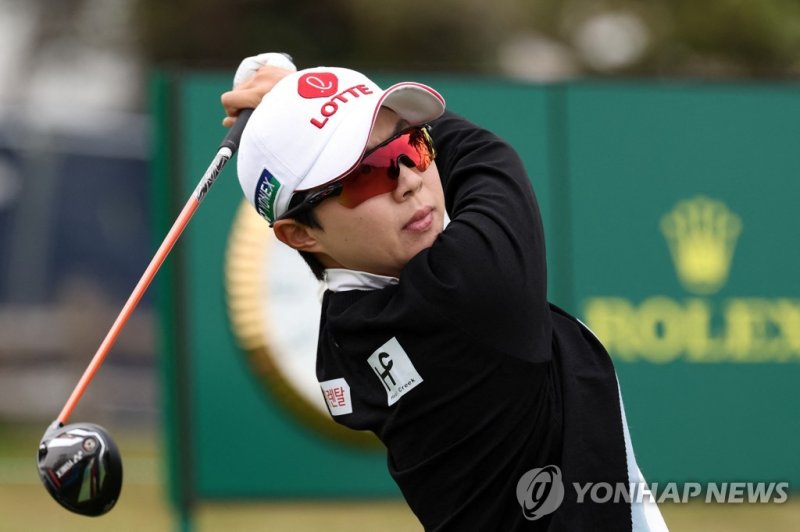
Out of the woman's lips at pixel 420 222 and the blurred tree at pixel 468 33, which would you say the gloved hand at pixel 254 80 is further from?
the blurred tree at pixel 468 33

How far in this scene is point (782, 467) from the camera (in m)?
6.52

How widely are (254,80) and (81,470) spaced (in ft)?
3.32

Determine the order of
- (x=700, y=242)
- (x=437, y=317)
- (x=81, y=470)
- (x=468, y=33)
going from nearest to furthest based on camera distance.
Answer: (x=437, y=317)
(x=81, y=470)
(x=700, y=242)
(x=468, y=33)

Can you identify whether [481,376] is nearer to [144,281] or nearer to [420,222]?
[420,222]

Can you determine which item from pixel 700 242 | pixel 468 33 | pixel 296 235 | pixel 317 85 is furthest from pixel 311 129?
pixel 468 33

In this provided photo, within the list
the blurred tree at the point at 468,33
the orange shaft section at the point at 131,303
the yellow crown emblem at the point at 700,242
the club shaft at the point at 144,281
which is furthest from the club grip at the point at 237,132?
the blurred tree at the point at 468,33

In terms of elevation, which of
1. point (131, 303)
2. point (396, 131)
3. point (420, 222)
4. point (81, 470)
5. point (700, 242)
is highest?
point (396, 131)

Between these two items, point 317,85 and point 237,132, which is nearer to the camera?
point 317,85

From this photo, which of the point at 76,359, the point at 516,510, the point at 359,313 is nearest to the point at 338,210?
the point at 359,313

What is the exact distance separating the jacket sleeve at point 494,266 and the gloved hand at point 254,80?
62cm

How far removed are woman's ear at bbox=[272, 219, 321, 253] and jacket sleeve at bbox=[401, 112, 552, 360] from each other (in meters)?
0.27

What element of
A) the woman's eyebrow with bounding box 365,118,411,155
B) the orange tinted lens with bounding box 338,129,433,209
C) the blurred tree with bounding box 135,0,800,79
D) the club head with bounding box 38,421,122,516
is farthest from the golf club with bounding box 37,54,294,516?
the blurred tree with bounding box 135,0,800,79

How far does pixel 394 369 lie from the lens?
9.28 ft

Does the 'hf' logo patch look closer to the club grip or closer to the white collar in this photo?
the white collar
